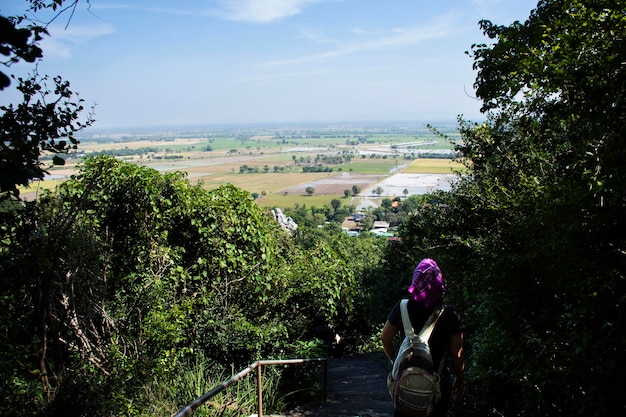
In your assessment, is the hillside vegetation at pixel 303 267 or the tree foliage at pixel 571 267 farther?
the hillside vegetation at pixel 303 267

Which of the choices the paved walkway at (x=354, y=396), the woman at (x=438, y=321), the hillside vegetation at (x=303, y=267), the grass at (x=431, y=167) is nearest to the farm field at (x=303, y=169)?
the grass at (x=431, y=167)

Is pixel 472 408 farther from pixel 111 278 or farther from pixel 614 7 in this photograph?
pixel 111 278

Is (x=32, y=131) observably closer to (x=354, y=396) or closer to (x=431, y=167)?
(x=354, y=396)

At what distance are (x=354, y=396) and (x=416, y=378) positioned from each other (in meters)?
3.99

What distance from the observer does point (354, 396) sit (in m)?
6.30

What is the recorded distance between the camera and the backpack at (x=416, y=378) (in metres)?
2.67

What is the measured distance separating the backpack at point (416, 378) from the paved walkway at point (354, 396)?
2.39m

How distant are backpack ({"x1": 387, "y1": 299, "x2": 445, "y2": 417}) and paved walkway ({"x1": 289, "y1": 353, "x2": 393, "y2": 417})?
7.84ft

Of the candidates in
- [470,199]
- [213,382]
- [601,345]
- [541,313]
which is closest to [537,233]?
[541,313]

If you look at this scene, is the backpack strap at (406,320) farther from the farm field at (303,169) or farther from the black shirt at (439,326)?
the farm field at (303,169)

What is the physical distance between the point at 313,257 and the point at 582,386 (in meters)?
8.16

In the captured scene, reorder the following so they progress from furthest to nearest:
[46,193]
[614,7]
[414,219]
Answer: [414,219] < [46,193] < [614,7]

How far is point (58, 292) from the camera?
4727 millimetres

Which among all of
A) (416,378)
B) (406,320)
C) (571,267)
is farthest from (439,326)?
(571,267)
